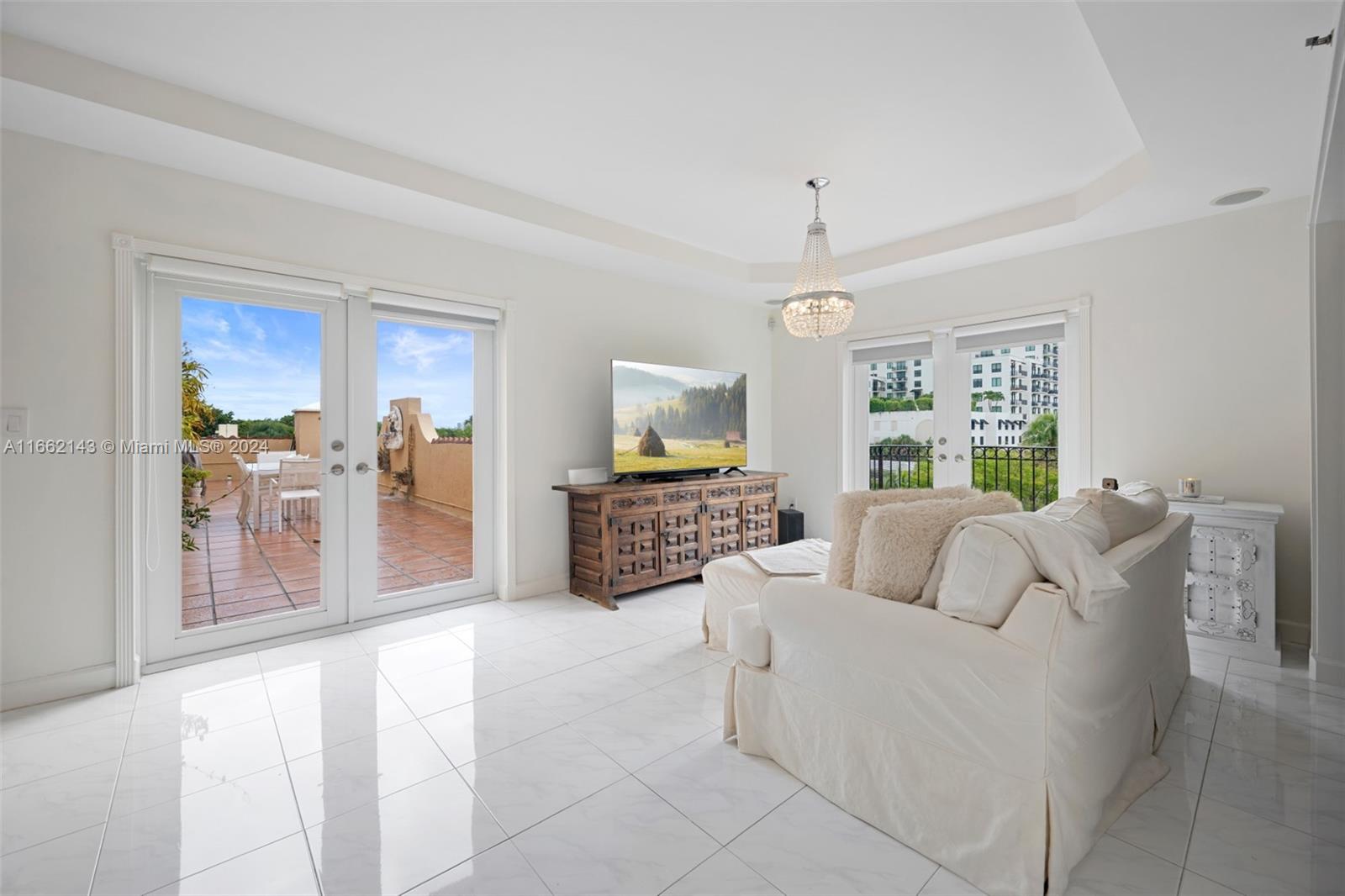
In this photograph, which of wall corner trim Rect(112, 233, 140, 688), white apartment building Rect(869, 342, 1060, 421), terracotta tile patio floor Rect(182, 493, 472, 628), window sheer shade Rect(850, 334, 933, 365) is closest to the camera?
wall corner trim Rect(112, 233, 140, 688)

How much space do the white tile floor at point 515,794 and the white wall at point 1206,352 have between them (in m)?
1.02

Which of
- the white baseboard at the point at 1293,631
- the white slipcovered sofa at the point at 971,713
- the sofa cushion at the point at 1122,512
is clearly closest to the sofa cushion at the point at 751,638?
the white slipcovered sofa at the point at 971,713

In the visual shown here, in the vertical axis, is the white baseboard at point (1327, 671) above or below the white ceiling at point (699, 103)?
below

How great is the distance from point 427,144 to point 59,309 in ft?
5.55

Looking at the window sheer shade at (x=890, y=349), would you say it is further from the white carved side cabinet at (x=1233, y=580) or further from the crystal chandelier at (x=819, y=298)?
the white carved side cabinet at (x=1233, y=580)

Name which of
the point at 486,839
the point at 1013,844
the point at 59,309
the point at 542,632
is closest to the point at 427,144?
the point at 59,309

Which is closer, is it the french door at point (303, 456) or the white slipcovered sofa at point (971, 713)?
the white slipcovered sofa at point (971, 713)

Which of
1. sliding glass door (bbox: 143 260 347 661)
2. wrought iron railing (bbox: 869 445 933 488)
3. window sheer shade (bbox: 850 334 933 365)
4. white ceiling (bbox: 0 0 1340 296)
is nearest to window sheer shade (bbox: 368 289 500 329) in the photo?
sliding glass door (bbox: 143 260 347 661)

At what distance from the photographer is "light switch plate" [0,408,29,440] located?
233cm

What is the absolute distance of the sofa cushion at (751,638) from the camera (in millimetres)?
1963

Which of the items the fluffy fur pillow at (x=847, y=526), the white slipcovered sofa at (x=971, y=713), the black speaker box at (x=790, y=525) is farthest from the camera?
the black speaker box at (x=790, y=525)

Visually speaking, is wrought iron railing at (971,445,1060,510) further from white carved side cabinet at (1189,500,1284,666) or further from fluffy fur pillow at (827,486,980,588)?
fluffy fur pillow at (827,486,980,588)

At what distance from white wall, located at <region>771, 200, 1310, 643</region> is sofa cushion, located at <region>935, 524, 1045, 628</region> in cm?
287

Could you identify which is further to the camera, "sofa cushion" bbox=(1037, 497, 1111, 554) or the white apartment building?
the white apartment building
